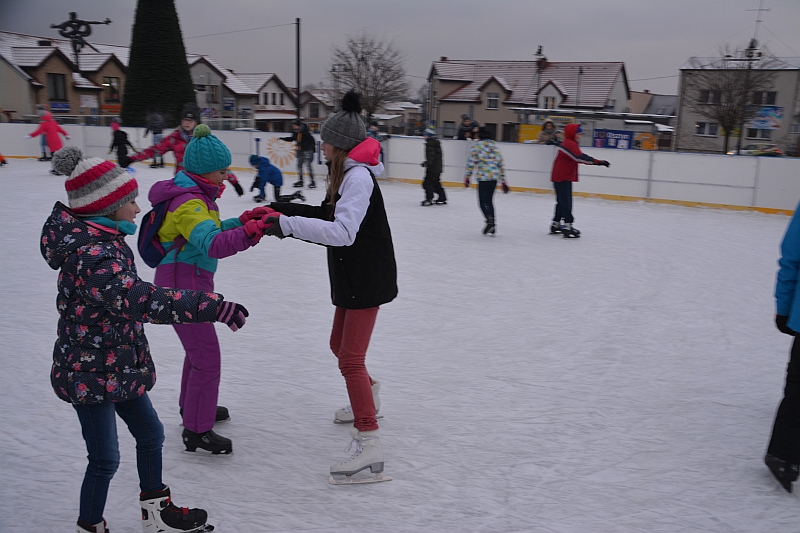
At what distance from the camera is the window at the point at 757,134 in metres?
33.1

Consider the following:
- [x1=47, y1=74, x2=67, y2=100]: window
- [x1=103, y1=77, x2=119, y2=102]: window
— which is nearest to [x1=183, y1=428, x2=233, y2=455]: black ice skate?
[x1=47, y1=74, x2=67, y2=100]: window

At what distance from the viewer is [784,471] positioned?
8.57 feet

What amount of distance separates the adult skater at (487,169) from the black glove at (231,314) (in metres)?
6.51

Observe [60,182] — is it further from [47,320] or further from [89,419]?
[89,419]

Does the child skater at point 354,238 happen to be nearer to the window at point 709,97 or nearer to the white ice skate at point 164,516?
the white ice skate at point 164,516

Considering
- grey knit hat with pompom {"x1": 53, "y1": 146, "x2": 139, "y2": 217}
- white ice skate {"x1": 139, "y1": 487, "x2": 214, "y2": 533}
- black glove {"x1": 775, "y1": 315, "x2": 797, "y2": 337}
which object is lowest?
white ice skate {"x1": 139, "y1": 487, "x2": 214, "y2": 533}

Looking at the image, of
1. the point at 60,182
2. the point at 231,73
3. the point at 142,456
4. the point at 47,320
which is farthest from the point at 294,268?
the point at 231,73

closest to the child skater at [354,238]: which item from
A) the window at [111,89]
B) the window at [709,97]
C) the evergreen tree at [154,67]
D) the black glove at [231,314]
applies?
the black glove at [231,314]

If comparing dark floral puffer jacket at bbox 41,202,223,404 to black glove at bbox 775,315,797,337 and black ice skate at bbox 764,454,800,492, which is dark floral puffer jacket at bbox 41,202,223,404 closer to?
black glove at bbox 775,315,797,337

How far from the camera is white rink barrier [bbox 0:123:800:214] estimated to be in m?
11.0

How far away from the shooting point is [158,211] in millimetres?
2543

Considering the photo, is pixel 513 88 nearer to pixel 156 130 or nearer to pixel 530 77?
pixel 530 77

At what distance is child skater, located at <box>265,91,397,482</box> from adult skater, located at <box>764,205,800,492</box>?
155 centimetres

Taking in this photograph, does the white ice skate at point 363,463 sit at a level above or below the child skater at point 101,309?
below
